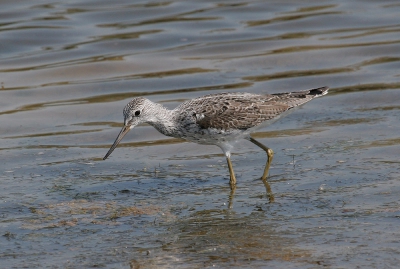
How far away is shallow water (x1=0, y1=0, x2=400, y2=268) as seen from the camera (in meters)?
6.56

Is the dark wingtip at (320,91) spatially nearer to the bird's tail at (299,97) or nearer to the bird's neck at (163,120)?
the bird's tail at (299,97)

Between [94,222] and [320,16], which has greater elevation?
[320,16]

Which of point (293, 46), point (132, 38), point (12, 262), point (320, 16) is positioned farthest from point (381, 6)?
point (12, 262)

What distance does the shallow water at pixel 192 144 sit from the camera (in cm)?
656

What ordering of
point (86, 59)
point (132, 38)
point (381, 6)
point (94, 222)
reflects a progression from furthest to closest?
point (381, 6) → point (132, 38) → point (86, 59) → point (94, 222)

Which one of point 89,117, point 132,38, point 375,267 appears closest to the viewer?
point 375,267

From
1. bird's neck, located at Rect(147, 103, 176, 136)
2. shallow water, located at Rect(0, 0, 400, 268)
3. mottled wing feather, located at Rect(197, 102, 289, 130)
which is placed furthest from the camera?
bird's neck, located at Rect(147, 103, 176, 136)

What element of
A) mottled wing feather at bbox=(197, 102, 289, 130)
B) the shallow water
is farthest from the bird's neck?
the shallow water

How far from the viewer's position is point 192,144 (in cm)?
1050

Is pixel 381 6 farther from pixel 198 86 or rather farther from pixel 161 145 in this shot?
A: pixel 161 145

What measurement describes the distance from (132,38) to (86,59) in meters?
1.54

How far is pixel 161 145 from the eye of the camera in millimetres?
10492

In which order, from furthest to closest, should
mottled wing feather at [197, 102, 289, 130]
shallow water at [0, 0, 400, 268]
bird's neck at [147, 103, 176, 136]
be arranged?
1. bird's neck at [147, 103, 176, 136]
2. mottled wing feather at [197, 102, 289, 130]
3. shallow water at [0, 0, 400, 268]

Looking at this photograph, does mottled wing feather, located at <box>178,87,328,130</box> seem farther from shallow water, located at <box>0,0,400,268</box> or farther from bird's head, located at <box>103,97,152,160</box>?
shallow water, located at <box>0,0,400,268</box>
